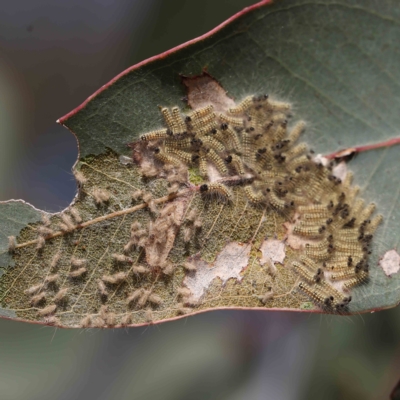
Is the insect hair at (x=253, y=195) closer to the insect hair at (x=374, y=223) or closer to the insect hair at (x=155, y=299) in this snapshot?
the insect hair at (x=374, y=223)

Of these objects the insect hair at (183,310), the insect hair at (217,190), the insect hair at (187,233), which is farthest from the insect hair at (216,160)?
the insect hair at (183,310)

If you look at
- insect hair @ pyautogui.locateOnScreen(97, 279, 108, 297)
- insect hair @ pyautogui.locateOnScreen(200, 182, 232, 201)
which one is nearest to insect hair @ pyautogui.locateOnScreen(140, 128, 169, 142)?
insect hair @ pyautogui.locateOnScreen(200, 182, 232, 201)

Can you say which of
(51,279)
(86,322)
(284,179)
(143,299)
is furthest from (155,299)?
(284,179)

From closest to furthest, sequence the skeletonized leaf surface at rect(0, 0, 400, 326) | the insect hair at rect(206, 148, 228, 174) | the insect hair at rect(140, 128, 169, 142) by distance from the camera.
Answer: the skeletonized leaf surface at rect(0, 0, 400, 326) → the insect hair at rect(140, 128, 169, 142) → the insect hair at rect(206, 148, 228, 174)

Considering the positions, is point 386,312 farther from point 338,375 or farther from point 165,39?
point 165,39

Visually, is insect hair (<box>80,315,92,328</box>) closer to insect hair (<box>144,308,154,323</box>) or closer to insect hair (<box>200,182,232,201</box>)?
insect hair (<box>144,308,154,323</box>)

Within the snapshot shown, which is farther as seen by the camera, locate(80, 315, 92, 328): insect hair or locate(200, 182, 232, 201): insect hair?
locate(200, 182, 232, 201): insect hair

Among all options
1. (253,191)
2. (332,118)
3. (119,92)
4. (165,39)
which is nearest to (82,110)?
(119,92)
